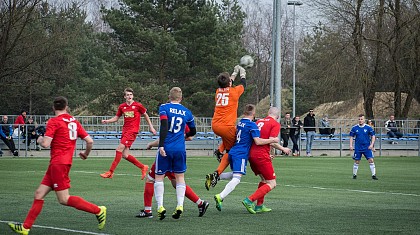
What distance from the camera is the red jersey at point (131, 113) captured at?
19.9m

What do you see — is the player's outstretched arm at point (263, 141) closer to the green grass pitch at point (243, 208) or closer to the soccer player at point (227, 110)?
the green grass pitch at point (243, 208)

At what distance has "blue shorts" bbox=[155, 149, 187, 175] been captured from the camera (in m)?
11.8

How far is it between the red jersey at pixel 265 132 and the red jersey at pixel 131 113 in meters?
6.79

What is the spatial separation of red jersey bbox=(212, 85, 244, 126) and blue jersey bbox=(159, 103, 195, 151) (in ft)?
11.1


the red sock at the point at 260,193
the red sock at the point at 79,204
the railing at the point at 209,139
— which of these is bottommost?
the railing at the point at 209,139

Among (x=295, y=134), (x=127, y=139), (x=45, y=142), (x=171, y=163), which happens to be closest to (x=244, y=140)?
(x=171, y=163)

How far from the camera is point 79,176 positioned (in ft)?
71.7

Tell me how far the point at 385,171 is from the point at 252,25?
6678 centimetres

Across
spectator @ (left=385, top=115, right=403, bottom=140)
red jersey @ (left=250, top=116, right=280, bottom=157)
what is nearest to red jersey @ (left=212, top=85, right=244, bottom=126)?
red jersey @ (left=250, top=116, right=280, bottom=157)

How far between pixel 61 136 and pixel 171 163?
2.25 metres

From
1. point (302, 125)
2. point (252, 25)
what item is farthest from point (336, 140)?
point (252, 25)

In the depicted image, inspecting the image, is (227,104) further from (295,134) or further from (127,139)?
(295,134)

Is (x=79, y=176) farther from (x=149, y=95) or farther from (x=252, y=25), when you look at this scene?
(x=252, y=25)

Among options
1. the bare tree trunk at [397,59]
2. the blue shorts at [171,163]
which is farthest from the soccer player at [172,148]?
the bare tree trunk at [397,59]
